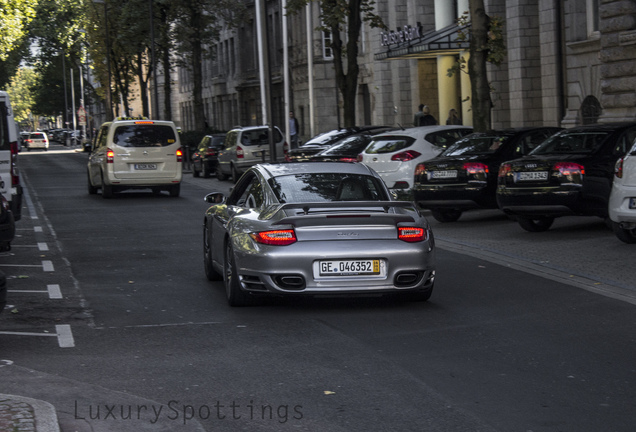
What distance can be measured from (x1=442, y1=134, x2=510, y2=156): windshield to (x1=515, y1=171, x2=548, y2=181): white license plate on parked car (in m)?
2.38

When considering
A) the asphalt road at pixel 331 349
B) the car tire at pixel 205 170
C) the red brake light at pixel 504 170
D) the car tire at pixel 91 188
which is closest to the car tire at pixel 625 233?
the asphalt road at pixel 331 349

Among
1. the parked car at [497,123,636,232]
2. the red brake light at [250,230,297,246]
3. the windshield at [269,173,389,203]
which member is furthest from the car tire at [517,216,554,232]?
the red brake light at [250,230,297,246]

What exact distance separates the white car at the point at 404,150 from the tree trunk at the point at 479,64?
62 cm

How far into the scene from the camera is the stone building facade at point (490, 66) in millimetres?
24203

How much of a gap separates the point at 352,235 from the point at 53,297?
3.30 meters

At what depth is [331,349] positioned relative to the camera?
813cm

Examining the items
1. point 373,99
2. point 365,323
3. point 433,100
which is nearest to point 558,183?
point 365,323

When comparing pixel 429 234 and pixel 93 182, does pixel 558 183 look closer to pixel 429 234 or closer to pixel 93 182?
pixel 429 234

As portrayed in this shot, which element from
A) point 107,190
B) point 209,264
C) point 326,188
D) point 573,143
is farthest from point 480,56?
point 326,188

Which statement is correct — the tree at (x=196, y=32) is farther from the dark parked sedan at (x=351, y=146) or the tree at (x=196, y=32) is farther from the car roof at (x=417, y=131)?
the car roof at (x=417, y=131)

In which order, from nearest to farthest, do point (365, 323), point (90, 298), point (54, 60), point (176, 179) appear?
point (365, 323) < point (90, 298) < point (176, 179) < point (54, 60)

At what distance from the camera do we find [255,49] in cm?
6900

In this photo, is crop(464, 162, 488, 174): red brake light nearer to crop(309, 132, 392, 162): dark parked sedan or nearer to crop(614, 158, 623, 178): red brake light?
crop(614, 158, 623, 178): red brake light

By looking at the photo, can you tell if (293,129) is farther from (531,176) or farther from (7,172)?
(531,176)
